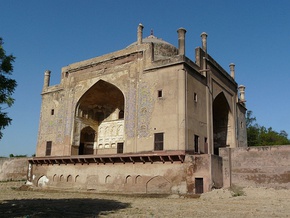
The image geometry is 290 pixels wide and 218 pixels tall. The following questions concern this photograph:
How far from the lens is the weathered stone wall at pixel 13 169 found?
30.1m

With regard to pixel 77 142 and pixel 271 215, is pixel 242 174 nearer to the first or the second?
pixel 271 215

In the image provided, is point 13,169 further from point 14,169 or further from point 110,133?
point 110,133

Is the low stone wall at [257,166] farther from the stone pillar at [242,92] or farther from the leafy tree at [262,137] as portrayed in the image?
the leafy tree at [262,137]

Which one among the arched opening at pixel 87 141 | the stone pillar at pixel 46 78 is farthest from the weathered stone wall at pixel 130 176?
the stone pillar at pixel 46 78

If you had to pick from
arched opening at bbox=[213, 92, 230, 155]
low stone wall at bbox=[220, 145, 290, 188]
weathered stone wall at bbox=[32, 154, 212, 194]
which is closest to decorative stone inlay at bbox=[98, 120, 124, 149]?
weathered stone wall at bbox=[32, 154, 212, 194]

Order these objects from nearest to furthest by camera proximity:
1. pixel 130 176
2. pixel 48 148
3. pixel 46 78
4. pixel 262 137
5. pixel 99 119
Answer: pixel 130 176
pixel 48 148
pixel 99 119
pixel 46 78
pixel 262 137

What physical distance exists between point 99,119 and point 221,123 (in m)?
10.5

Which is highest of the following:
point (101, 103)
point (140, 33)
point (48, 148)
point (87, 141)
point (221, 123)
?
point (140, 33)

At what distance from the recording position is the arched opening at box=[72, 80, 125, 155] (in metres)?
25.5

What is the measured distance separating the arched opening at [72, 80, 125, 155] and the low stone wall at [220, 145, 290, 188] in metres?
9.49

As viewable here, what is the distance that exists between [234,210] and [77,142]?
15.6 m

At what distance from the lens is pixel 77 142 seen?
25000 mm

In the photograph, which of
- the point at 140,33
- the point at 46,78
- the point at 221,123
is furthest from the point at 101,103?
the point at 221,123

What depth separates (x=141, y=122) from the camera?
2083 centimetres
